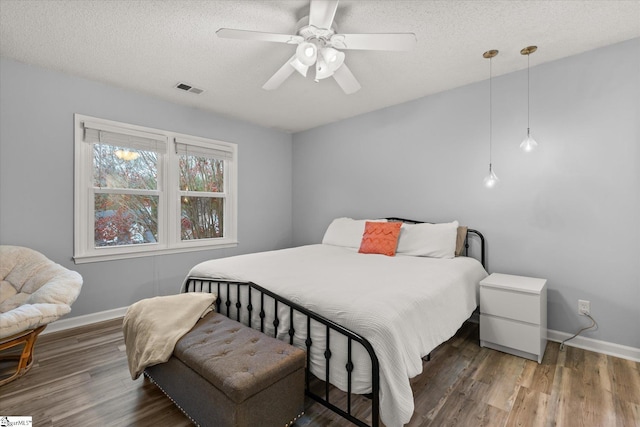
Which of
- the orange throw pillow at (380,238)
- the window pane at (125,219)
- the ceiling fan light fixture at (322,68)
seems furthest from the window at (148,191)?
the ceiling fan light fixture at (322,68)

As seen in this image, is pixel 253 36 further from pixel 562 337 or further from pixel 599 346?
pixel 599 346

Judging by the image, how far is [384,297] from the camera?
5.37 feet

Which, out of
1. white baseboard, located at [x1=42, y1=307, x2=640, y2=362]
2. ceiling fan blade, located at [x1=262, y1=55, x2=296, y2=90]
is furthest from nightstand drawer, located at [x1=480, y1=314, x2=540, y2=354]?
ceiling fan blade, located at [x1=262, y1=55, x2=296, y2=90]

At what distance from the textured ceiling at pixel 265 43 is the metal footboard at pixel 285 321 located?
1.85m

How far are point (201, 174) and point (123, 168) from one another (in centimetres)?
89

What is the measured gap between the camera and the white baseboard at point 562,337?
2.26 metres

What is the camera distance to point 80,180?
2.91 meters

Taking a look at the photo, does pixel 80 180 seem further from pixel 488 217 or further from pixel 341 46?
pixel 488 217

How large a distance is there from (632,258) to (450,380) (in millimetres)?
1723

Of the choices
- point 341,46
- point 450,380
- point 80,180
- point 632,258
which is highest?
point 341,46

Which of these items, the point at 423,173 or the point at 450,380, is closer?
the point at 450,380

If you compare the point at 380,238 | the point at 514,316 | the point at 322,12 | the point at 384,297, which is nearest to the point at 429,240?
the point at 380,238

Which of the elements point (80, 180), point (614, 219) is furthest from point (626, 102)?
point (80, 180)

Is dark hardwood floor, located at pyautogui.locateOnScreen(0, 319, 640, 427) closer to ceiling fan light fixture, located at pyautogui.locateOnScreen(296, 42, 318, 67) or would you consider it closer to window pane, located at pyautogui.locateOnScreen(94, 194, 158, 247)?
window pane, located at pyautogui.locateOnScreen(94, 194, 158, 247)
